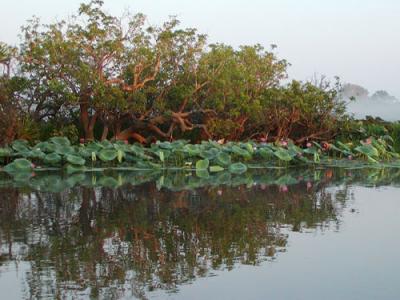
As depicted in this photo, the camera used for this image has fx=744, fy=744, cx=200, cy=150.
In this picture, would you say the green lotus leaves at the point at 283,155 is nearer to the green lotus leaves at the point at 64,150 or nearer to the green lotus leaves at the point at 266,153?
the green lotus leaves at the point at 266,153

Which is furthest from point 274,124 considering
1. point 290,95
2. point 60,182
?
point 60,182

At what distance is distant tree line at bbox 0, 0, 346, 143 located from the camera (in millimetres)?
13938

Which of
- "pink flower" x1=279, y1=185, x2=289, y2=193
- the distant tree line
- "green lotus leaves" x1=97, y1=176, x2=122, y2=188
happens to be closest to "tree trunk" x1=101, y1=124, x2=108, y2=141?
the distant tree line

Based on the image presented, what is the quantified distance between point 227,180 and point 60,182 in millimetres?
2372

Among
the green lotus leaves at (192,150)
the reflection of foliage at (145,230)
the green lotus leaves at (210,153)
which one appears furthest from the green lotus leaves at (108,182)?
the green lotus leaves at (210,153)

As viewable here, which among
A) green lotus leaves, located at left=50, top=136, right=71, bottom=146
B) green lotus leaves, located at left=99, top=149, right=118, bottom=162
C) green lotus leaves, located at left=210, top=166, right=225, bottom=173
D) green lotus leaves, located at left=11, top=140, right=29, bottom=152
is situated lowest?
green lotus leaves, located at left=210, top=166, right=225, bottom=173

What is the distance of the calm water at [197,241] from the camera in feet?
14.8

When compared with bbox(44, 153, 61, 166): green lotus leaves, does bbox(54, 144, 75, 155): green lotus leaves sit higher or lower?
higher

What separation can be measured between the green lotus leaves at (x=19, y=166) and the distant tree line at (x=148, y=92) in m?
1.23

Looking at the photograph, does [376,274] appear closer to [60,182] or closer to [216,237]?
[216,237]

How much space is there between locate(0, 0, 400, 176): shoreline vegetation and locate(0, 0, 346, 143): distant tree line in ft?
0.07

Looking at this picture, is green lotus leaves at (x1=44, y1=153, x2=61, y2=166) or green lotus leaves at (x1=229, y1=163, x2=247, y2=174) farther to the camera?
green lotus leaves at (x1=229, y1=163, x2=247, y2=174)

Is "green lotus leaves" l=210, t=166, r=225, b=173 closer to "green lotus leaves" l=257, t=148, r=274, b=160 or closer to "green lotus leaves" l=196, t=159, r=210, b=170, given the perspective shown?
"green lotus leaves" l=196, t=159, r=210, b=170

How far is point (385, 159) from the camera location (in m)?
15.5
